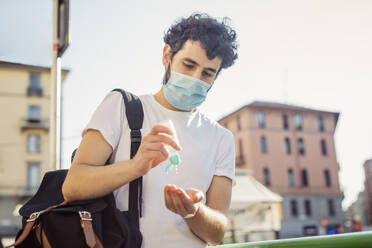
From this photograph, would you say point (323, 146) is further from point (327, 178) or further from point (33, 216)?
point (33, 216)

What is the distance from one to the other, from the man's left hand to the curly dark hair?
56 cm

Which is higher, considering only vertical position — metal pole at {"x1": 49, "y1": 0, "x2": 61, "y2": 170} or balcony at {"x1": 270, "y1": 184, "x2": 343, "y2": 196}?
balcony at {"x1": 270, "y1": 184, "x2": 343, "y2": 196}

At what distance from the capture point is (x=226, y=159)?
1.50 metres

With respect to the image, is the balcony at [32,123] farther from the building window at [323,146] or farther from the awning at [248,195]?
the building window at [323,146]

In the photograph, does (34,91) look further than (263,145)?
No

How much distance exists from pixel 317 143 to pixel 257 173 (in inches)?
310

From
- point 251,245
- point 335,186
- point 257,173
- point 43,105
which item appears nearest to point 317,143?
point 335,186

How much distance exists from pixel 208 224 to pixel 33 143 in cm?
3157

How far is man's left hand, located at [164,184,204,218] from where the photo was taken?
3.49 feet

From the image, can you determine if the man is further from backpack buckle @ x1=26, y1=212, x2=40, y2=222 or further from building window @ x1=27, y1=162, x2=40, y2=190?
building window @ x1=27, y1=162, x2=40, y2=190

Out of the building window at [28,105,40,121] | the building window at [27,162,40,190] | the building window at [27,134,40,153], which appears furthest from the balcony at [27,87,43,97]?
the building window at [27,162,40,190]

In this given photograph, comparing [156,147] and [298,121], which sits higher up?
[298,121]

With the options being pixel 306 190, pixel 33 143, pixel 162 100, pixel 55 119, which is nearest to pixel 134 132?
pixel 162 100

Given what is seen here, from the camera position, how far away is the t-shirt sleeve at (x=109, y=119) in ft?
4.14
